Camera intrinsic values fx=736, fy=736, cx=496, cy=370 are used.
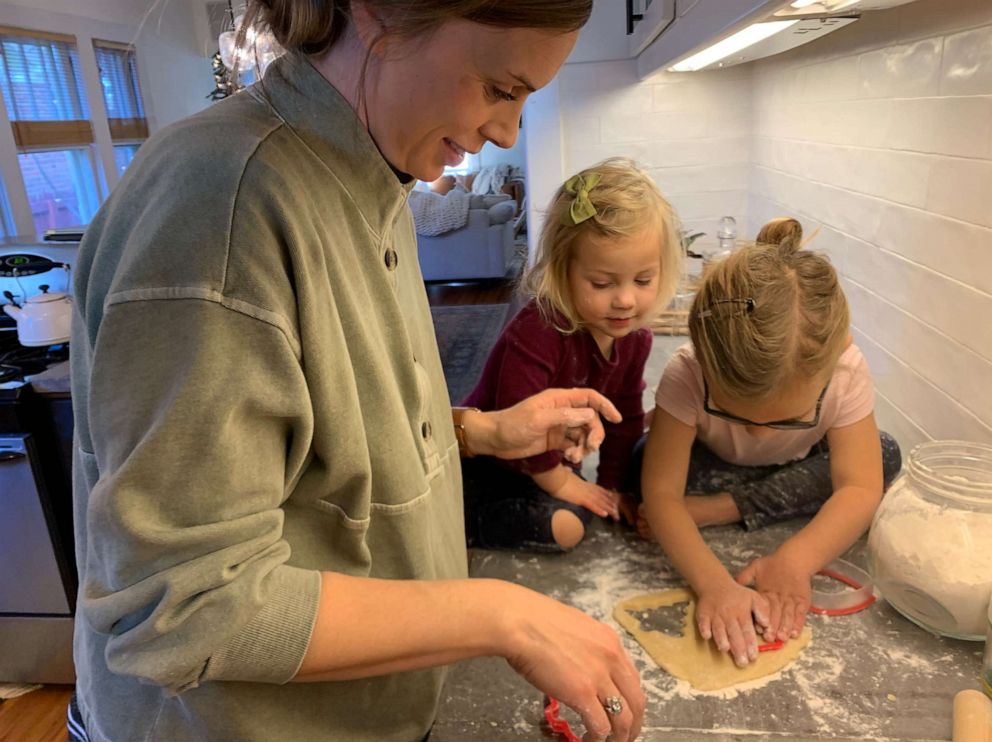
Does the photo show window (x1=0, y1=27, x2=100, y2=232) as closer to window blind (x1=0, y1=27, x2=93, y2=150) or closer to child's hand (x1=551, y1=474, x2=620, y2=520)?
window blind (x1=0, y1=27, x2=93, y2=150)

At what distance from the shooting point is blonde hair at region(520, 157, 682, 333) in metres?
1.17

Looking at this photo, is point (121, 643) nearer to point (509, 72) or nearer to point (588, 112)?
point (509, 72)

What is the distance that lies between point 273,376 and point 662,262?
2.98ft

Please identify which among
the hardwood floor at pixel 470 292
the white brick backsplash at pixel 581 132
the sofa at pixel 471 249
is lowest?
the hardwood floor at pixel 470 292

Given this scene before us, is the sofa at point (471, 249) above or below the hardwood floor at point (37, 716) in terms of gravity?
above

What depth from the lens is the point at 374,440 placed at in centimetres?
58

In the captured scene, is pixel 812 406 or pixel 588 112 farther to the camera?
pixel 588 112

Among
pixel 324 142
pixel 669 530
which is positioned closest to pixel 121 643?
pixel 324 142

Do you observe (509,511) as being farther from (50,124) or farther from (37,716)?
(50,124)

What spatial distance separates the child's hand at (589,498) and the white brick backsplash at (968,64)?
2.53ft

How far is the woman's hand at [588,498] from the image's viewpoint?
111 centimetres

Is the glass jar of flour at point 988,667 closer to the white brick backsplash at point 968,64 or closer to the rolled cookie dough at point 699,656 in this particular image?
the rolled cookie dough at point 699,656

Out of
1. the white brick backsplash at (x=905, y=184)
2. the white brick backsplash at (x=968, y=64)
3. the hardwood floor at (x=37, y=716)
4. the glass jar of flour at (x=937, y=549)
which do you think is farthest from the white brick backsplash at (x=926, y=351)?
the hardwood floor at (x=37, y=716)

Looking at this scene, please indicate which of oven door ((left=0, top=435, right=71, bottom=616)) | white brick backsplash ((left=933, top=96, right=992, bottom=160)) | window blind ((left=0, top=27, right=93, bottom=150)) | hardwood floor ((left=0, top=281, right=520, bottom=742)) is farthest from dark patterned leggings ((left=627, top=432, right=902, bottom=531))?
window blind ((left=0, top=27, right=93, bottom=150))
